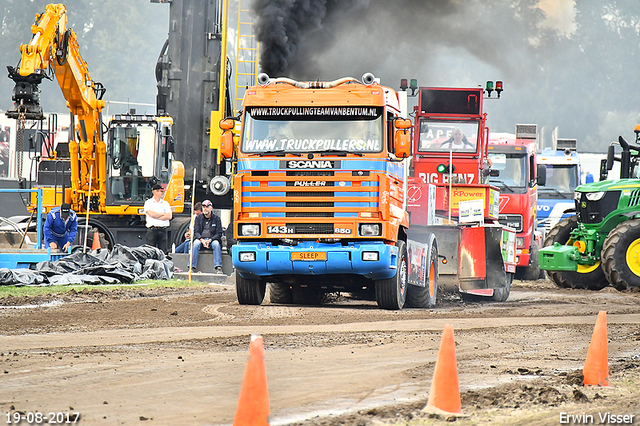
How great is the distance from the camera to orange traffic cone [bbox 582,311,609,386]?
708 centimetres

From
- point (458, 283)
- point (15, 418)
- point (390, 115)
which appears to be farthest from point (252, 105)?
point (15, 418)

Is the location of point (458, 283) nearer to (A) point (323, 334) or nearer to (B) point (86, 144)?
(A) point (323, 334)

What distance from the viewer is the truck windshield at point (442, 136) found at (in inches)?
856

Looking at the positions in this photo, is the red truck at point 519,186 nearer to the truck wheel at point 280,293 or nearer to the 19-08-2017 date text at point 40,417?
the truck wheel at point 280,293

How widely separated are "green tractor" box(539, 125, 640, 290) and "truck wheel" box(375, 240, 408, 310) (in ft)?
17.2

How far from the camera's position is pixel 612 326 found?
11898mm

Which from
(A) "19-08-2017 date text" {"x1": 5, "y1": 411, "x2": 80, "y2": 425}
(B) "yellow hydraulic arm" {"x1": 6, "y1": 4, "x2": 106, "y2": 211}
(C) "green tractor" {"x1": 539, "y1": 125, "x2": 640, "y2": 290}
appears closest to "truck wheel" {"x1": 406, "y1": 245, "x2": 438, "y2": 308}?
(C) "green tractor" {"x1": 539, "y1": 125, "x2": 640, "y2": 290}

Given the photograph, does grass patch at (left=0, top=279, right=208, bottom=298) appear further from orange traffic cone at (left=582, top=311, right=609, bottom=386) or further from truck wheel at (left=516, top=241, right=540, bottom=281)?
orange traffic cone at (left=582, top=311, right=609, bottom=386)

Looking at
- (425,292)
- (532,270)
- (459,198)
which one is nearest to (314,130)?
(425,292)

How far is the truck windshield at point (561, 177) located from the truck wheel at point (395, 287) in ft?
52.3

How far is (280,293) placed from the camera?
50.4 ft

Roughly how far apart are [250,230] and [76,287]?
4.53m

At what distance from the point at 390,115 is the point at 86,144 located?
11.8 meters

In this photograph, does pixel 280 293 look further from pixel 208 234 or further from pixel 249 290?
pixel 208 234
